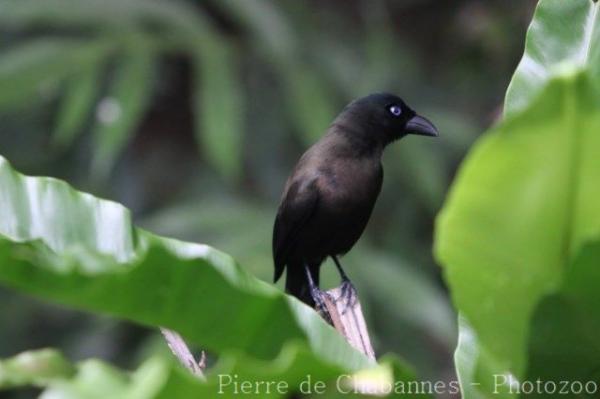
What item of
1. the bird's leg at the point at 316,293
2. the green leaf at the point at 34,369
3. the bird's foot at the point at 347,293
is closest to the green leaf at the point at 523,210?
the green leaf at the point at 34,369

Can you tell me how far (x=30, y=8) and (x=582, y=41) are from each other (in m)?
3.31

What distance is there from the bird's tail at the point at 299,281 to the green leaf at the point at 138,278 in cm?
166

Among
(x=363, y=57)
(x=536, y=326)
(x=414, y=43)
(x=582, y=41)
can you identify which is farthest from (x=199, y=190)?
(x=536, y=326)

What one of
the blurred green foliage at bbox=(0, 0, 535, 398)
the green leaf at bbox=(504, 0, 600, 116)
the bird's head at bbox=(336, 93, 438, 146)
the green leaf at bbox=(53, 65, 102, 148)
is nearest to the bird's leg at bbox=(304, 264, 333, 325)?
the bird's head at bbox=(336, 93, 438, 146)

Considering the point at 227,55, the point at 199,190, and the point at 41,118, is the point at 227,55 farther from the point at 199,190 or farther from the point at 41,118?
the point at 41,118

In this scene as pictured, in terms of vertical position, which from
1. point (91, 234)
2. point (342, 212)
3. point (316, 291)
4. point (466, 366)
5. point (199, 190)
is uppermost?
point (91, 234)

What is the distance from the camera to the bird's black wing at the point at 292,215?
3.09 meters

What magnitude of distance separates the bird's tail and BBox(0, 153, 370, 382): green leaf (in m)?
1.66

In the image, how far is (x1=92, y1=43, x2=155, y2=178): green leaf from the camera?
4560 mm

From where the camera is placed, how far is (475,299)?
4.40 ft

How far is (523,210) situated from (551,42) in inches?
25.7

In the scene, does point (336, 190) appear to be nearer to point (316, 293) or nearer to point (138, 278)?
point (316, 293)

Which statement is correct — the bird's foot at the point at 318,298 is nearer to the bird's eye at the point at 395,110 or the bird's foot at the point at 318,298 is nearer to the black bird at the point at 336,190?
the black bird at the point at 336,190

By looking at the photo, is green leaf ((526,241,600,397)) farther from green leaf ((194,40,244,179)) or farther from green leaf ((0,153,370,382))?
green leaf ((194,40,244,179))
